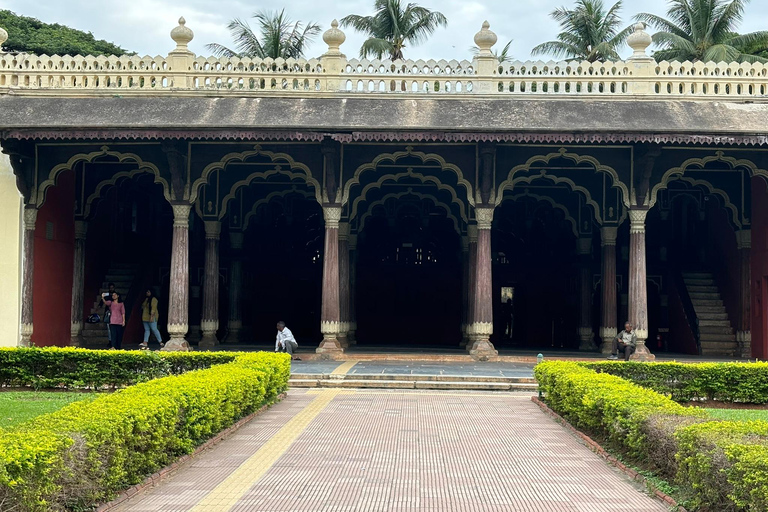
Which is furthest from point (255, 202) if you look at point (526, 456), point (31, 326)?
point (526, 456)

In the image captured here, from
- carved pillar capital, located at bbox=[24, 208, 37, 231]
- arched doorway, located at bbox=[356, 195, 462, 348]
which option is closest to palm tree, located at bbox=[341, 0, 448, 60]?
arched doorway, located at bbox=[356, 195, 462, 348]

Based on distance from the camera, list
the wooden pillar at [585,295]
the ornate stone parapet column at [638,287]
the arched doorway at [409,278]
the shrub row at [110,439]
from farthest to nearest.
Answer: the arched doorway at [409,278] < the wooden pillar at [585,295] < the ornate stone parapet column at [638,287] < the shrub row at [110,439]

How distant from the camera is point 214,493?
20.2ft

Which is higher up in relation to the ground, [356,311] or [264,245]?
[264,245]

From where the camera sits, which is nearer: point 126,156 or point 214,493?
point 214,493

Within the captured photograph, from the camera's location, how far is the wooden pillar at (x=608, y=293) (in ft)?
59.4

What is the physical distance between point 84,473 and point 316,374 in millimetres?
8114

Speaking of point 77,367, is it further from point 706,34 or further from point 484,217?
point 706,34

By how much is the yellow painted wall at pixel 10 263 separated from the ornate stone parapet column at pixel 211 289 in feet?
12.5

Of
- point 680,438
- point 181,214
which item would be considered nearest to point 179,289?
point 181,214

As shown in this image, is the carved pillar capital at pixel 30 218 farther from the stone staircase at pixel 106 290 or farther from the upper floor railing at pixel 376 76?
the stone staircase at pixel 106 290

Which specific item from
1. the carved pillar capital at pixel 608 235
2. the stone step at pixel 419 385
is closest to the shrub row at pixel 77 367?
the stone step at pixel 419 385

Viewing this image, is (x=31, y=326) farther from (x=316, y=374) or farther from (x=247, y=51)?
(x=247, y=51)

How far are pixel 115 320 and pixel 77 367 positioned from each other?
452 cm
